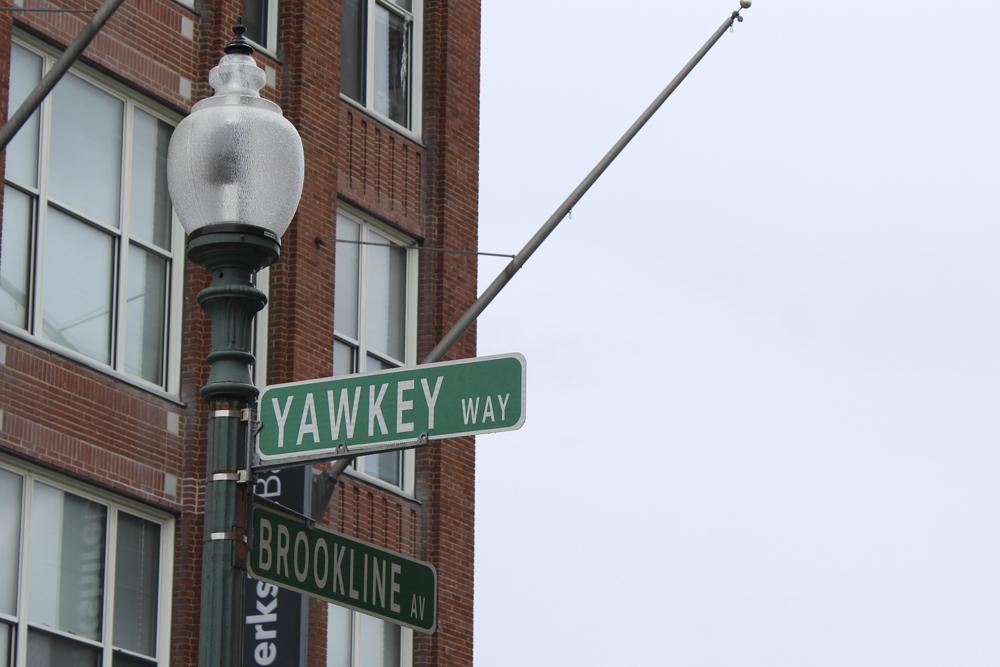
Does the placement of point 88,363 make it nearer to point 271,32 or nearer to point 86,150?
point 86,150

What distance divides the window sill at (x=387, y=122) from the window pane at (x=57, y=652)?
731cm

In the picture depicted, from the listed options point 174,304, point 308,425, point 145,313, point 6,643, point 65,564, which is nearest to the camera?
point 308,425

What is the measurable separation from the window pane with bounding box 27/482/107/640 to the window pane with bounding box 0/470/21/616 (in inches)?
A: 6.2

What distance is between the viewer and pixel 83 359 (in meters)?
17.5

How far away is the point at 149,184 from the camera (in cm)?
1884

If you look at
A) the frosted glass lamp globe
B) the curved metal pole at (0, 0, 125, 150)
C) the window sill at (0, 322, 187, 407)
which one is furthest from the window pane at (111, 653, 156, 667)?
the frosted glass lamp globe

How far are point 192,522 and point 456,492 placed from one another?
4.75m

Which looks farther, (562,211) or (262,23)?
(262,23)

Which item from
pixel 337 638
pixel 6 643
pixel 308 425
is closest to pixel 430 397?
pixel 308 425

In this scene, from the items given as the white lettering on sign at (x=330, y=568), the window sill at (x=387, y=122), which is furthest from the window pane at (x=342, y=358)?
the white lettering on sign at (x=330, y=568)

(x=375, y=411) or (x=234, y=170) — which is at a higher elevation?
(x=234, y=170)

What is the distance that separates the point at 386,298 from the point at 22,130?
19.9ft

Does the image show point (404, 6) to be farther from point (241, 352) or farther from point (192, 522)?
point (241, 352)

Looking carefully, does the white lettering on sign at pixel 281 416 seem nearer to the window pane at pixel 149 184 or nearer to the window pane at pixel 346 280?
the window pane at pixel 149 184
